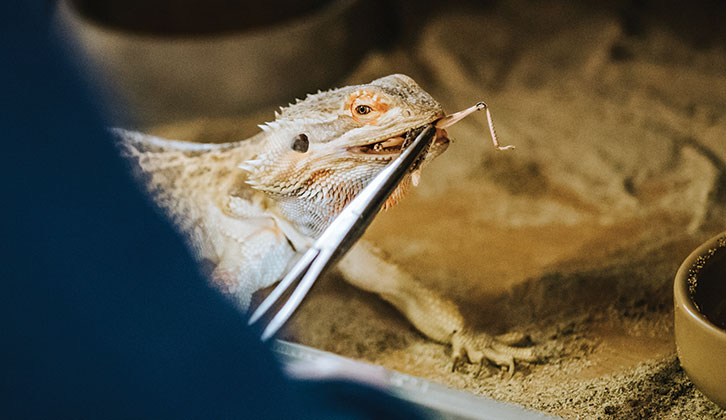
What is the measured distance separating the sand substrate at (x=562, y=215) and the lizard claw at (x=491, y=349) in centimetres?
2

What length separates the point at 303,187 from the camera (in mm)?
1092

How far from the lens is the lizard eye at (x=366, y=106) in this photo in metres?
0.98

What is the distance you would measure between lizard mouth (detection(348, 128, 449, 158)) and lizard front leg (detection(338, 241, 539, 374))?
0.34 meters

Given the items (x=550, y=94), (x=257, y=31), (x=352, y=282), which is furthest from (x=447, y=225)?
(x=257, y=31)

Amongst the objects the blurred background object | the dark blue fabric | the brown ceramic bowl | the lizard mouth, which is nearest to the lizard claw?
the brown ceramic bowl

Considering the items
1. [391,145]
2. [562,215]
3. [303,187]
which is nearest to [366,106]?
[391,145]

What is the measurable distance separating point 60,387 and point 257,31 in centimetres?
184

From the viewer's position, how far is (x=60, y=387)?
0.51 meters

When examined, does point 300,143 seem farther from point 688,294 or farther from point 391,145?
point 688,294

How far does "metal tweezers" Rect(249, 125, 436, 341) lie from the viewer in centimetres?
86

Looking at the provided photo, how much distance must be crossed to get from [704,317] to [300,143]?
0.60 metres

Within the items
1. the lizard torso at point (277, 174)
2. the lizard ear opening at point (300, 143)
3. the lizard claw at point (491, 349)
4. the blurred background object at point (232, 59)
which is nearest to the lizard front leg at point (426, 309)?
the lizard claw at point (491, 349)

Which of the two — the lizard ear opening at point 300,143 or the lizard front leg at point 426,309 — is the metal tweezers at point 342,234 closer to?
the lizard ear opening at point 300,143

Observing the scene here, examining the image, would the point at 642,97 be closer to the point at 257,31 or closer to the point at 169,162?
the point at 257,31
